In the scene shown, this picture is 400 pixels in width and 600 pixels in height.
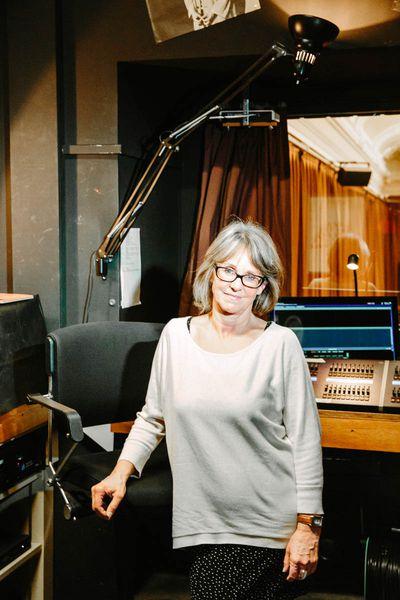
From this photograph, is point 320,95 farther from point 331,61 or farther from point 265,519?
point 265,519

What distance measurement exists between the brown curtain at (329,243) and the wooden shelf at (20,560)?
1738 millimetres

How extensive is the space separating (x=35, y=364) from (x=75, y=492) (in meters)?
0.59

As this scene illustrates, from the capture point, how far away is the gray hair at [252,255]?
6.61 ft

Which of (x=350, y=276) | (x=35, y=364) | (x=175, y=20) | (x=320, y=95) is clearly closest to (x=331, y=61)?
(x=320, y=95)

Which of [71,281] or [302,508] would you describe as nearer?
[302,508]

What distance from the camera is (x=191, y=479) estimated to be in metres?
1.90

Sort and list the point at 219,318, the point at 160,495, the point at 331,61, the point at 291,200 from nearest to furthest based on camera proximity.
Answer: the point at 219,318 < the point at 160,495 < the point at 331,61 < the point at 291,200

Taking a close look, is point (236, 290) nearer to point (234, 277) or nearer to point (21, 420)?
point (234, 277)

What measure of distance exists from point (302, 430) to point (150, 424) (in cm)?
47

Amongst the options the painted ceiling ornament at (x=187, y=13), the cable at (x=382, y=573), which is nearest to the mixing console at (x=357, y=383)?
the cable at (x=382, y=573)

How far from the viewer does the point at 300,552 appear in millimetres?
1810

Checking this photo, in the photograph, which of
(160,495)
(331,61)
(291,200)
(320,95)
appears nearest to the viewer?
(160,495)

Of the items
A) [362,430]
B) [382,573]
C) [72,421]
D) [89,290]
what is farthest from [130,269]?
[382,573]

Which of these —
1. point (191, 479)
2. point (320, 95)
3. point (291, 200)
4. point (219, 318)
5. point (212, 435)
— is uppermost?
point (320, 95)
